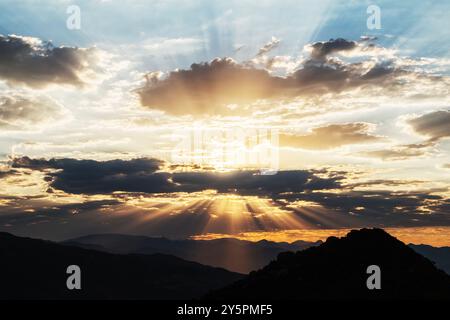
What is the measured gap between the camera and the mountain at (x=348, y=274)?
14725 centimetres

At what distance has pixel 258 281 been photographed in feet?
583

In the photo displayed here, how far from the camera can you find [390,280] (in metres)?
152

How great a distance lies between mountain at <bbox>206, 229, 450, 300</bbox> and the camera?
147250mm

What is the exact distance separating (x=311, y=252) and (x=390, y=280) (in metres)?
41.3

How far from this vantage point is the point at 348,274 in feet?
529
